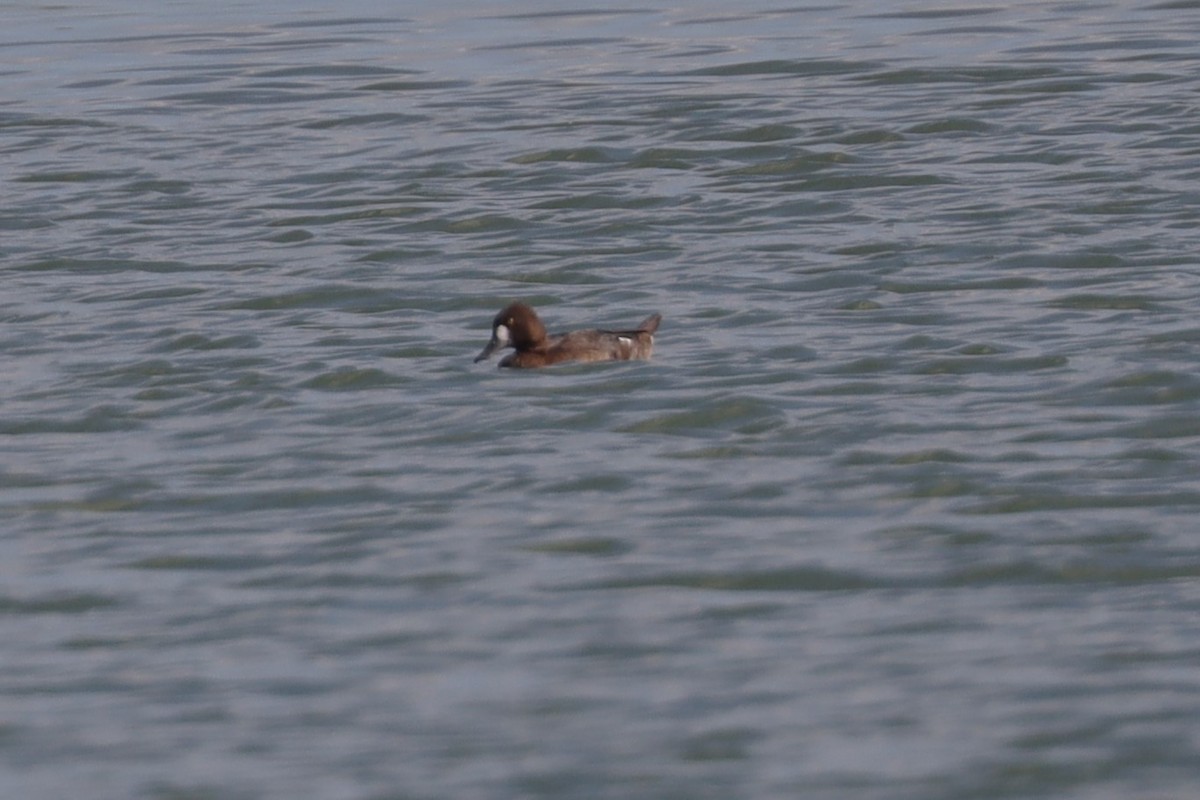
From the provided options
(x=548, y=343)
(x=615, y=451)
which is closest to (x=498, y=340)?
(x=548, y=343)

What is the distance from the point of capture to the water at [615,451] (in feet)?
26.6

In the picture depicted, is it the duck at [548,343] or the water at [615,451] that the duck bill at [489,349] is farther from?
the water at [615,451]

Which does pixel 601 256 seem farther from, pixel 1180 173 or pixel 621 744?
pixel 621 744

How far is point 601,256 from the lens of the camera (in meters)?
16.5

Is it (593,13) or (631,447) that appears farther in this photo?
(593,13)

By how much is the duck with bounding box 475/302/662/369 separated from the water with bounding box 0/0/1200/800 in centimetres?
13

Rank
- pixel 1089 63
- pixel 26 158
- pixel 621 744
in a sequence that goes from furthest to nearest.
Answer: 1. pixel 1089 63
2. pixel 26 158
3. pixel 621 744

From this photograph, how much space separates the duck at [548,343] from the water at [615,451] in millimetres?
128

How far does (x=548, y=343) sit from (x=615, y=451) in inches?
77.3

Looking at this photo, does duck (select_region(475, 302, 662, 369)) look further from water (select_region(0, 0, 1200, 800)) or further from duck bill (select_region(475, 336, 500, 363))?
water (select_region(0, 0, 1200, 800))

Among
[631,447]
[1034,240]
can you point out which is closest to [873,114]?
[1034,240]

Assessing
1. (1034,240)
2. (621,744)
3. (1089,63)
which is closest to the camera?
(621,744)

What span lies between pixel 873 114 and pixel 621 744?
1432 centimetres

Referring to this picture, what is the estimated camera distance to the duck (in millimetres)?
13141
